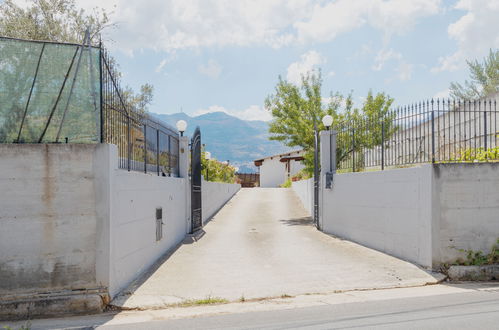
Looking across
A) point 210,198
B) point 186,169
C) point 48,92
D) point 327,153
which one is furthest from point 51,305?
point 210,198

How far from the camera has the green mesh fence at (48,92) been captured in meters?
6.28

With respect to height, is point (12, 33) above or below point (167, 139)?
above

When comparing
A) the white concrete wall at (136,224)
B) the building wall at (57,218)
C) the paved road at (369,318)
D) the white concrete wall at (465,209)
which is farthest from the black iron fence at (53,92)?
the white concrete wall at (465,209)

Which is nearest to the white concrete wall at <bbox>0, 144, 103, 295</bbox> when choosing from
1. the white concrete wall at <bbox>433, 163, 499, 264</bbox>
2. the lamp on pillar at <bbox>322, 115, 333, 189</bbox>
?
the white concrete wall at <bbox>433, 163, 499, 264</bbox>

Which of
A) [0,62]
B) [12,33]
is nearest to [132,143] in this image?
[0,62]

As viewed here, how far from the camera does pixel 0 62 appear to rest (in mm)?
6344

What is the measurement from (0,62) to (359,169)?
9.35 meters

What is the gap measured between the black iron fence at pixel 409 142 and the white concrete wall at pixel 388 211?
18.6 inches

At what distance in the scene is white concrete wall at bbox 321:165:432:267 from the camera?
8.00 metres

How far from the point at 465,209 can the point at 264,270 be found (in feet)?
13.7

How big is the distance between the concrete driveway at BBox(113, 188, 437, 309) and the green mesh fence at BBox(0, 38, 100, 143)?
2876mm

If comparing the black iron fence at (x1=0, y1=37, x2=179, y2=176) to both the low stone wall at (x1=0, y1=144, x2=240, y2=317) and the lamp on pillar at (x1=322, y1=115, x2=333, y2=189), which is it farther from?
the lamp on pillar at (x1=322, y1=115, x2=333, y2=189)

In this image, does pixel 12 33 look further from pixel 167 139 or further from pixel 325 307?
pixel 325 307

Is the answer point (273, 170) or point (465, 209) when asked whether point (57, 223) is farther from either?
point (273, 170)
